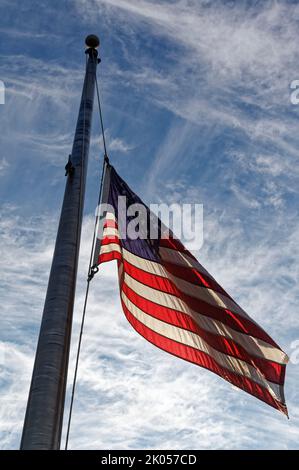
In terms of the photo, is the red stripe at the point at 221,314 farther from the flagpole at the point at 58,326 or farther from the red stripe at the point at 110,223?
the flagpole at the point at 58,326

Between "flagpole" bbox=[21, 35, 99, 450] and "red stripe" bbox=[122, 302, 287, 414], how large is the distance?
3651 mm

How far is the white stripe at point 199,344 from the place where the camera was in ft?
38.8

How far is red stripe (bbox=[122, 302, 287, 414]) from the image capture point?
461 inches

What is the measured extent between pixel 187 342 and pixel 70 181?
4749 mm

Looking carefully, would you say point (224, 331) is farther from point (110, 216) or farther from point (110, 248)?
point (110, 216)

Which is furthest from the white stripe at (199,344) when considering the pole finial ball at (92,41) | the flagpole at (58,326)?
the pole finial ball at (92,41)

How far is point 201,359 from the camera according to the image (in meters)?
12.6

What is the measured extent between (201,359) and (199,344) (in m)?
0.37

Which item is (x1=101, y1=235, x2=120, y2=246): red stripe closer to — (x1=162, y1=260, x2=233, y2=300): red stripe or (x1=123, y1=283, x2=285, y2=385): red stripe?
(x1=123, y1=283, x2=285, y2=385): red stripe

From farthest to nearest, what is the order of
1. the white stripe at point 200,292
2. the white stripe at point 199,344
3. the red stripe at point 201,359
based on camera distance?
1. the white stripe at point 200,292
2. the white stripe at point 199,344
3. the red stripe at point 201,359

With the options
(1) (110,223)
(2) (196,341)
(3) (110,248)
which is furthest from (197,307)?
(1) (110,223)

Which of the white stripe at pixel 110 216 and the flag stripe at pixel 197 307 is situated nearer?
the flag stripe at pixel 197 307

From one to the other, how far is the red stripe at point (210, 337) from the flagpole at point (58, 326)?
10.4 ft
